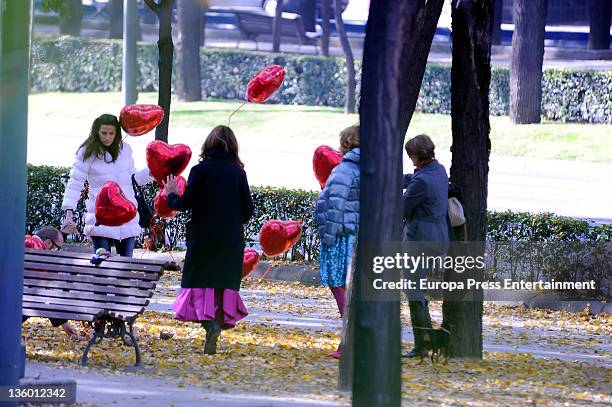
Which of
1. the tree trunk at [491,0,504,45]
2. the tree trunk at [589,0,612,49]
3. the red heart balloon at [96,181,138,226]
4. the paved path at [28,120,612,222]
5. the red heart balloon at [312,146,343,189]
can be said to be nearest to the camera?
the red heart balloon at [96,181,138,226]

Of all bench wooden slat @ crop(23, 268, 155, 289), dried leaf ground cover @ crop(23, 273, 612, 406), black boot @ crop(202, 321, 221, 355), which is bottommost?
dried leaf ground cover @ crop(23, 273, 612, 406)

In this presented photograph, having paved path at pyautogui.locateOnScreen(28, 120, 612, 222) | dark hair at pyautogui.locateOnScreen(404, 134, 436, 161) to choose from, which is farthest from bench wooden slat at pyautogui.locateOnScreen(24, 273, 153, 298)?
paved path at pyautogui.locateOnScreen(28, 120, 612, 222)

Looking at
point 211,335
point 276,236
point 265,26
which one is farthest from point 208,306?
point 265,26

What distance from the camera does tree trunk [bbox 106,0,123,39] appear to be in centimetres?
4212

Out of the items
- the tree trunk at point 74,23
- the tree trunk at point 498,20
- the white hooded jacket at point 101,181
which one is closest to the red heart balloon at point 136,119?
the white hooded jacket at point 101,181

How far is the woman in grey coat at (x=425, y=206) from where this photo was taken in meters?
9.38

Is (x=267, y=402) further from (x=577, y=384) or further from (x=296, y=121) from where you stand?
(x=296, y=121)

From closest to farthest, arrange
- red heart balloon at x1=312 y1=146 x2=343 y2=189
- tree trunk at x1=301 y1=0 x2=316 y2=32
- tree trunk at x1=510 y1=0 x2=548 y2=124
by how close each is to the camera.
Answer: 1. red heart balloon at x1=312 y1=146 x2=343 y2=189
2. tree trunk at x1=510 y1=0 x2=548 y2=124
3. tree trunk at x1=301 y1=0 x2=316 y2=32

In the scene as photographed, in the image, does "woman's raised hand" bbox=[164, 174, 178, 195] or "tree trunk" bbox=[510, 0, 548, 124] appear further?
"tree trunk" bbox=[510, 0, 548, 124]

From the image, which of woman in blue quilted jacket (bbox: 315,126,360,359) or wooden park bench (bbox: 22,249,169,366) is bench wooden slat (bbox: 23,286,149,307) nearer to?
wooden park bench (bbox: 22,249,169,366)

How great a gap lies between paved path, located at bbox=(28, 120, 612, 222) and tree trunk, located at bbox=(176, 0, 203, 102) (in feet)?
12.9

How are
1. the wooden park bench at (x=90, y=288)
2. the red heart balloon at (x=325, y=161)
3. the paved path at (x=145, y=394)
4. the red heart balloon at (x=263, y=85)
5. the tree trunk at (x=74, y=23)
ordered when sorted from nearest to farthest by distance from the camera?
the paved path at (x=145, y=394), the wooden park bench at (x=90, y=288), the red heart balloon at (x=325, y=161), the red heart balloon at (x=263, y=85), the tree trunk at (x=74, y=23)

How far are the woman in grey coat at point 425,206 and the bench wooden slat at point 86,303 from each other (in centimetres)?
199

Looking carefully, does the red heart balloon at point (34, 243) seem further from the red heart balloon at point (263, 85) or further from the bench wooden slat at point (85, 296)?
the red heart balloon at point (263, 85)
